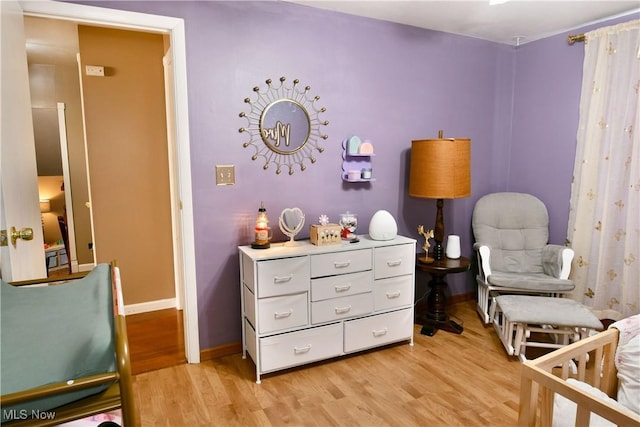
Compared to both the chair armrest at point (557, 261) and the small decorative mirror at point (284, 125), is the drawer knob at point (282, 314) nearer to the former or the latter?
the small decorative mirror at point (284, 125)

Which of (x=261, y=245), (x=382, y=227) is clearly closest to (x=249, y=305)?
(x=261, y=245)

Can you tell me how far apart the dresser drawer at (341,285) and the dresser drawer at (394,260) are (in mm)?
93

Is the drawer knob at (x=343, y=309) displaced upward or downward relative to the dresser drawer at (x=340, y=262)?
downward

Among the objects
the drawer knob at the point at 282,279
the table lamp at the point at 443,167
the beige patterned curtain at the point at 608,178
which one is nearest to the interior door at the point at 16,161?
the drawer knob at the point at 282,279

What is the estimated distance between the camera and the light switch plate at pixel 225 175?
262 cm

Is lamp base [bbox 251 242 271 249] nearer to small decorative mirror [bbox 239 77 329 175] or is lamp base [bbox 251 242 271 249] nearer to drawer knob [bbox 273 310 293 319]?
drawer knob [bbox 273 310 293 319]

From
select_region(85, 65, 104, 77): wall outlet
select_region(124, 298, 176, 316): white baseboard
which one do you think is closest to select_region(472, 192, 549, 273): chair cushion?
select_region(124, 298, 176, 316): white baseboard

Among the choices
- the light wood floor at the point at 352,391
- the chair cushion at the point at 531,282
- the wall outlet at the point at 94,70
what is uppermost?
the wall outlet at the point at 94,70

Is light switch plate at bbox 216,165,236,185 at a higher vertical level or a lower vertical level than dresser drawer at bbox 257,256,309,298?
higher

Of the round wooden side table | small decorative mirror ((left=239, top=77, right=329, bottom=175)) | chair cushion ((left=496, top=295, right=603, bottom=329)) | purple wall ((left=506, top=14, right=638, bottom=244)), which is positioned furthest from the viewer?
purple wall ((left=506, top=14, right=638, bottom=244))

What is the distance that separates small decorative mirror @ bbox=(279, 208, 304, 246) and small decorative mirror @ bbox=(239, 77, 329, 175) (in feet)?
1.00

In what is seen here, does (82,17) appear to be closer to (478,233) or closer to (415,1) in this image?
(415,1)

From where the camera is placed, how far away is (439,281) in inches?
126

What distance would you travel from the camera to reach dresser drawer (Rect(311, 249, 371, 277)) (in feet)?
8.26
